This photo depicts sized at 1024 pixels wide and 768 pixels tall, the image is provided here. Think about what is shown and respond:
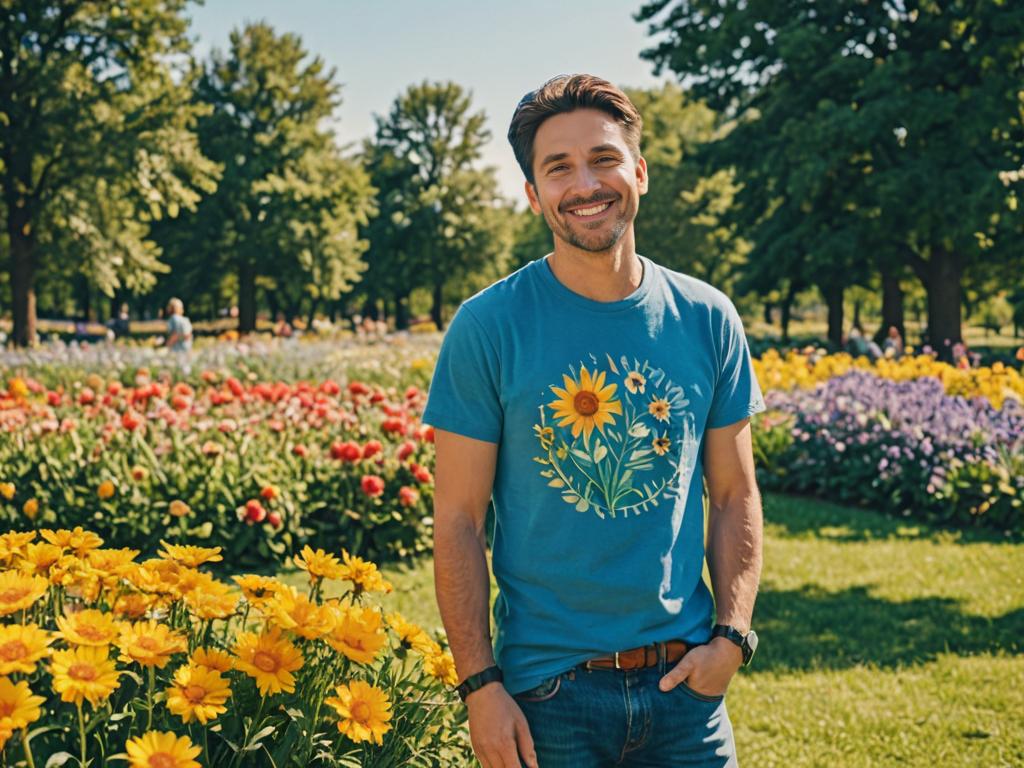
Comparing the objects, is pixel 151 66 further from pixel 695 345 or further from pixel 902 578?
pixel 695 345

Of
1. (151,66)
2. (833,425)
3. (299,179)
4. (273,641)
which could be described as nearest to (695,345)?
Result: (273,641)

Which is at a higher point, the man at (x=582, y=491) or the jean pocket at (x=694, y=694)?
the man at (x=582, y=491)

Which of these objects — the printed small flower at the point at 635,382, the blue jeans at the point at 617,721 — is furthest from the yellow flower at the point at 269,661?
the printed small flower at the point at 635,382

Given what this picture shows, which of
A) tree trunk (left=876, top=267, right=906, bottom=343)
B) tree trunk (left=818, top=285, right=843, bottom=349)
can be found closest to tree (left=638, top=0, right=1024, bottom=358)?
tree trunk (left=876, top=267, right=906, bottom=343)

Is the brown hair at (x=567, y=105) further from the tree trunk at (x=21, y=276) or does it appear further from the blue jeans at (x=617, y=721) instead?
the tree trunk at (x=21, y=276)

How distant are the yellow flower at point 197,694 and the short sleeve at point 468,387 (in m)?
0.65

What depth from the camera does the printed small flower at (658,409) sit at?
185cm

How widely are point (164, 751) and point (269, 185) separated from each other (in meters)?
31.6

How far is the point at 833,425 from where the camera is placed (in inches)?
369

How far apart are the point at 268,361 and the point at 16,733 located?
39.6 feet

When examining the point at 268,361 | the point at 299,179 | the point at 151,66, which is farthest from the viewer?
the point at 299,179

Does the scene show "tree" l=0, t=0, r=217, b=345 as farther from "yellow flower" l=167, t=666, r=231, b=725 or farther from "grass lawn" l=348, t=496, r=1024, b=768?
"yellow flower" l=167, t=666, r=231, b=725

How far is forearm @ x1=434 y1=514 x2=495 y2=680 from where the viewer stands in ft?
5.79

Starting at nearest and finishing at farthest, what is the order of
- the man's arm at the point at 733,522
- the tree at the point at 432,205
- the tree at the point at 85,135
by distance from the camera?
1. the man's arm at the point at 733,522
2. the tree at the point at 85,135
3. the tree at the point at 432,205
